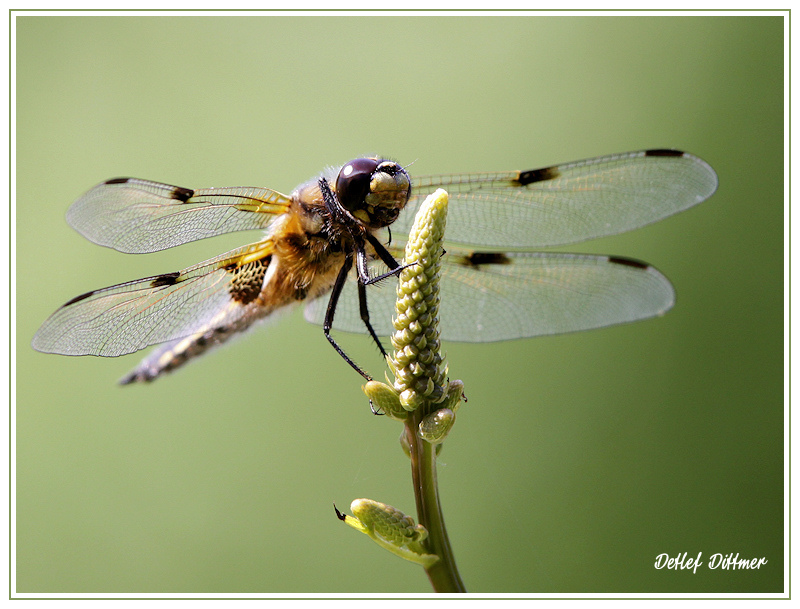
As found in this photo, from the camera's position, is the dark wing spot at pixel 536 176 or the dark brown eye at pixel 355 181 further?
the dark wing spot at pixel 536 176

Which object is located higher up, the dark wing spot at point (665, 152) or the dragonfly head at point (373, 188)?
the dark wing spot at point (665, 152)

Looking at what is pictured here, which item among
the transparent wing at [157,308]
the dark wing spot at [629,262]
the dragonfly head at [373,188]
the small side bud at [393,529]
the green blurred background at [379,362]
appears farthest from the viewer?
the green blurred background at [379,362]

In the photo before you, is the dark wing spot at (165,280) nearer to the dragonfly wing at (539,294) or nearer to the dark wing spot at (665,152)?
the dragonfly wing at (539,294)

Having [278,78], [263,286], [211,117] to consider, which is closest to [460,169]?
[278,78]

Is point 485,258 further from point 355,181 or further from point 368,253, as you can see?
point 355,181

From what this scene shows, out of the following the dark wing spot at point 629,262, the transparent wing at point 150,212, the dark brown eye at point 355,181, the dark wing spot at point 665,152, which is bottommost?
the dark wing spot at point 629,262

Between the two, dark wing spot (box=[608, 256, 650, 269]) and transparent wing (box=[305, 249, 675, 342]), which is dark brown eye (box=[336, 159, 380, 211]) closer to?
transparent wing (box=[305, 249, 675, 342])
